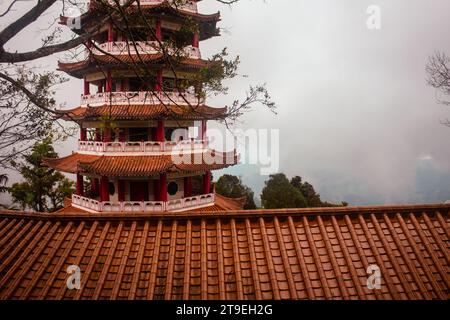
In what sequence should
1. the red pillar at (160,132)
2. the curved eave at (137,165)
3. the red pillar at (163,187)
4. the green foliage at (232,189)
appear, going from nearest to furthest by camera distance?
1. the curved eave at (137,165)
2. the red pillar at (163,187)
3. the red pillar at (160,132)
4. the green foliage at (232,189)

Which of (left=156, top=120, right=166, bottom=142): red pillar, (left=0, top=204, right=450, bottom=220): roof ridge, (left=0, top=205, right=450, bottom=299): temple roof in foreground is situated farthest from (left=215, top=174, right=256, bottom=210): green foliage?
(left=0, top=205, right=450, bottom=299): temple roof in foreground

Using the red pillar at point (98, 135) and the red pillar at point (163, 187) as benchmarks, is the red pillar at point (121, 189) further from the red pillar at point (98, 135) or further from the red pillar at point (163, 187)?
the red pillar at point (98, 135)

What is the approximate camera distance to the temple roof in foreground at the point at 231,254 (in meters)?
4.19

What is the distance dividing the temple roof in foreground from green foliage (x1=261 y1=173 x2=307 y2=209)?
93.3 ft

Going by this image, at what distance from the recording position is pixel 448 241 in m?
4.93

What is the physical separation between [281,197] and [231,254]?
30.3 metres

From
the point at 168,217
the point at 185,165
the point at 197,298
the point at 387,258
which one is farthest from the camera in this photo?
the point at 185,165

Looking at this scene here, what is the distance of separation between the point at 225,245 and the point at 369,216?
8.39 feet

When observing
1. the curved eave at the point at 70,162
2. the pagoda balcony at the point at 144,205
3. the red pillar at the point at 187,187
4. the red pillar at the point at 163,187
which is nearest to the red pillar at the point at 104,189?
the pagoda balcony at the point at 144,205

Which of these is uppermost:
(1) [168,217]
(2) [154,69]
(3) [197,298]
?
(2) [154,69]

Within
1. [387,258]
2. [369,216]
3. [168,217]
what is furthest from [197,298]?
[369,216]

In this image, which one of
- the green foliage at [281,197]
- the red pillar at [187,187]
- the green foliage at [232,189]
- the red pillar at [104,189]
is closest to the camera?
the red pillar at [104,189]

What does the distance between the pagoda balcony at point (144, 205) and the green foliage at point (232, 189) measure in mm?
20847

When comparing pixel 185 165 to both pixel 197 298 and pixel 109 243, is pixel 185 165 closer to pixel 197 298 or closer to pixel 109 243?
pixel 109 243
